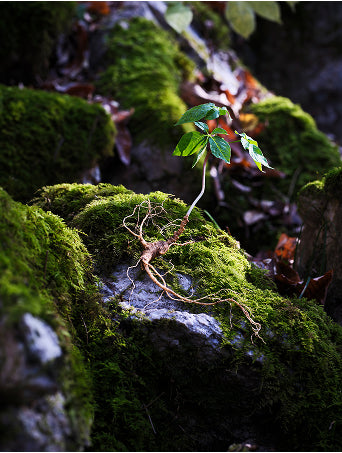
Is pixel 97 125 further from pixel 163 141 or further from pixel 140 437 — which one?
pixel 140 437

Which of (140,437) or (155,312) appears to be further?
(155,312)

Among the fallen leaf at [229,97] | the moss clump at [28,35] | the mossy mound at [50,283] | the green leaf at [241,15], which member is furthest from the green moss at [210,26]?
the mossy mound at [50,283]

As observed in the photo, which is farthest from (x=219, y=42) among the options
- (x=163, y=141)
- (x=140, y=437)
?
(x=140, y=437)

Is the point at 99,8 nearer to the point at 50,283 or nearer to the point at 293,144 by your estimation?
the point at 293,144

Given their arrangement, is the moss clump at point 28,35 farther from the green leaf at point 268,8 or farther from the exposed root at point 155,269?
the exposed root at point 155,269

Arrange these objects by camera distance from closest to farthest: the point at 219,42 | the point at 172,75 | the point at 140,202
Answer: the point at 140,202
the point at 172,75
the point at 219,42

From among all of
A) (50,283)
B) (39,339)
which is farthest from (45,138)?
(39,339)
